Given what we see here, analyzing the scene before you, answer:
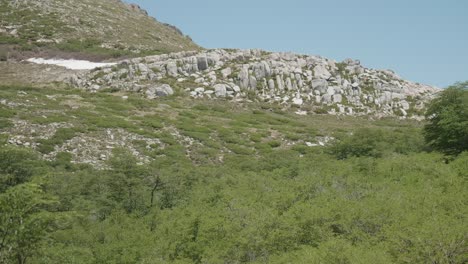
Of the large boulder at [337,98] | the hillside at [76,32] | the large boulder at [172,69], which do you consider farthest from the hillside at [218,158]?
the hillside at [76,32]

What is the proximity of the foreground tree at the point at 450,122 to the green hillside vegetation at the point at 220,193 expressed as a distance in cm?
192

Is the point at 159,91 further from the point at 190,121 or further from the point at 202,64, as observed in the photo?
the point at 190,121

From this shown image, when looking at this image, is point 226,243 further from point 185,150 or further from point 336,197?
point 185,150

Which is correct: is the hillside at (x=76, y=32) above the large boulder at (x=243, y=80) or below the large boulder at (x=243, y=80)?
above

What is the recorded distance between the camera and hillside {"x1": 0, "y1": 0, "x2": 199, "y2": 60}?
282 feet

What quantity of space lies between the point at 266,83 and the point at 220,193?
41969mm

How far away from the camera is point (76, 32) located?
96875mm

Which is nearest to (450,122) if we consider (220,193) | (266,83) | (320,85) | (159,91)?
(220,193)

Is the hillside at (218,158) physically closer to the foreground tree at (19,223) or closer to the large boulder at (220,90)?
the foreground tree at (19,223)

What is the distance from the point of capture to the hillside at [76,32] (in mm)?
86062

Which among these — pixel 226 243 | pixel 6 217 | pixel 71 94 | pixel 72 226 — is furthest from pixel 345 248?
pixel 71 94

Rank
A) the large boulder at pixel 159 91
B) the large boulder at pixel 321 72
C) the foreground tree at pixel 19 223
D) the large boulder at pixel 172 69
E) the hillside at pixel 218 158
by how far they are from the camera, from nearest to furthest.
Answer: the foreground tree at pixel 19 223
the hillside at pixel 218 158
the large boulder at pixel 159 91
the large boulder at pixel 172 69
the large boulder at pixel 321 72

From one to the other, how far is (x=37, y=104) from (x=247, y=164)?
86.1 ft

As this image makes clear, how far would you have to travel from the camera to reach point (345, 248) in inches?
674
